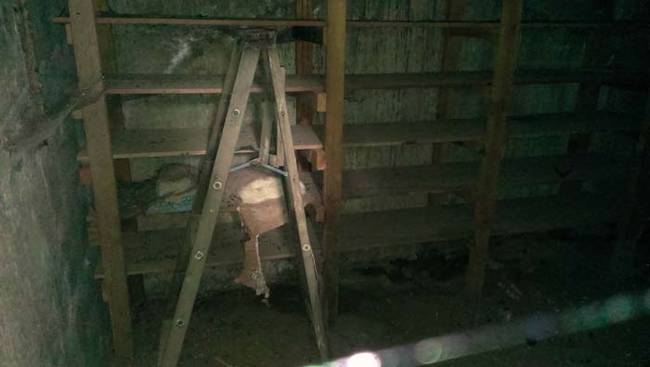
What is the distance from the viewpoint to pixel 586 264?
157 inches

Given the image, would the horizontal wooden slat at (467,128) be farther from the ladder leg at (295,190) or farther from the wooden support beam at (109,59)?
the wooden support beam at (109,59)

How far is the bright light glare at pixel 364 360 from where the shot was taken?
2.92 m

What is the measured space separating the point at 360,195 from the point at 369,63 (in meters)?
0.94

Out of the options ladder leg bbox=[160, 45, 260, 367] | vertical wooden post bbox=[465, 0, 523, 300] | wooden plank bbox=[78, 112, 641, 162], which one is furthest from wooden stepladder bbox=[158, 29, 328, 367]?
vertical wooden post bbox=[465, 0, 523, 300]

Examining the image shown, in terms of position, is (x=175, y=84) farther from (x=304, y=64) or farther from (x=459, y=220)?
(x=459, y=220)

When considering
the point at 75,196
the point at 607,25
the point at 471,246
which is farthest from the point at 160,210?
the point at 607,25

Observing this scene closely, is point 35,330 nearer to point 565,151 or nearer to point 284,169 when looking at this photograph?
point 284,169

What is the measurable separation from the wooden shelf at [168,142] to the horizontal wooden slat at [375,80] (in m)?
0.29

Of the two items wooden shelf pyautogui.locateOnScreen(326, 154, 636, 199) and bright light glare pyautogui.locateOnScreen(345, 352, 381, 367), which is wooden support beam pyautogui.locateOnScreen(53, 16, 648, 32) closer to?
wooden shelf pyautogui.locateOnScreen(326, 154, 636, 199)

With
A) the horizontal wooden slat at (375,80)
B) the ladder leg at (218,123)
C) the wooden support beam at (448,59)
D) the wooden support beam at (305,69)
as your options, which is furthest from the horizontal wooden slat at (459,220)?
the ladder leg at (218,123)

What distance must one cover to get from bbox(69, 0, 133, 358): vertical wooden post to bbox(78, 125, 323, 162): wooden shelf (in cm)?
10

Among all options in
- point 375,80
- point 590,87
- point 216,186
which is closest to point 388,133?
point 375,80

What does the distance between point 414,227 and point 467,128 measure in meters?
0.75

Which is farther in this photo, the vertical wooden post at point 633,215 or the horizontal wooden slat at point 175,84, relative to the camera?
the vertical wooden post at point 633,215
